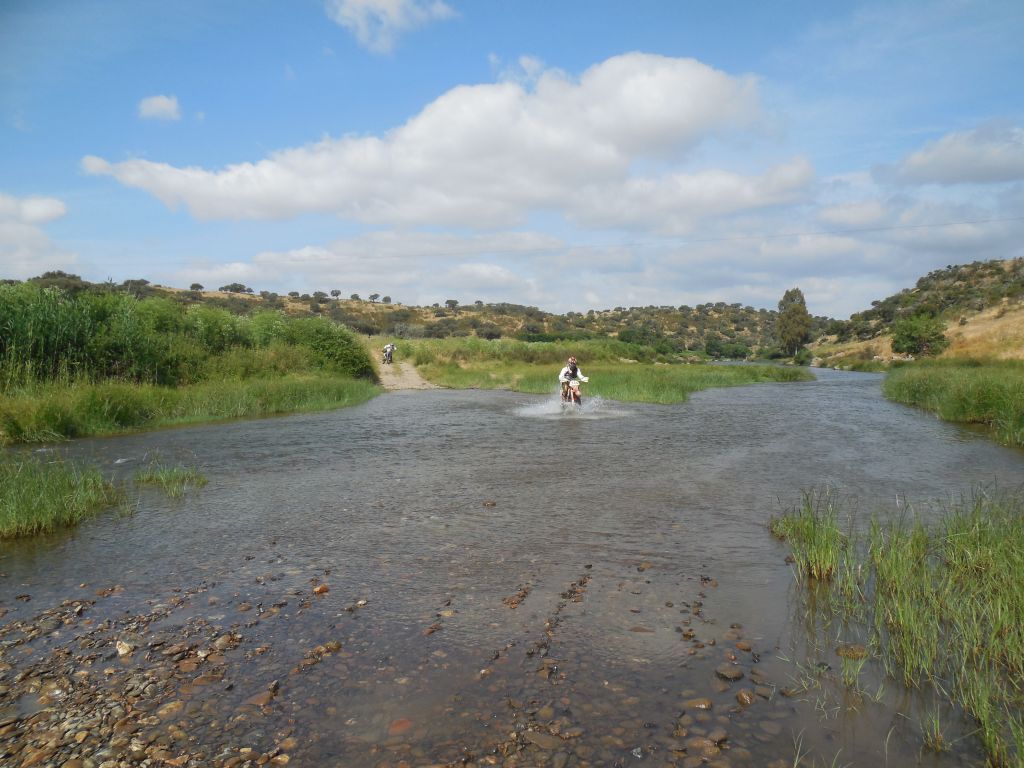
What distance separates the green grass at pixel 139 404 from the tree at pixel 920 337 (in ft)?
180

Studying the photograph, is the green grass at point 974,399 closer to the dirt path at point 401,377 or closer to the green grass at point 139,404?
the green grass at point 139,404

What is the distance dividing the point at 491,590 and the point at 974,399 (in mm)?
22592

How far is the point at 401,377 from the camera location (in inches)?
Answer: 1828

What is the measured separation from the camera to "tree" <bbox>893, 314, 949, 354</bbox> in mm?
59094

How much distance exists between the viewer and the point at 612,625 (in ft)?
21.7

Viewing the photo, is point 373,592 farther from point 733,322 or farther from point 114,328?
point 733,322

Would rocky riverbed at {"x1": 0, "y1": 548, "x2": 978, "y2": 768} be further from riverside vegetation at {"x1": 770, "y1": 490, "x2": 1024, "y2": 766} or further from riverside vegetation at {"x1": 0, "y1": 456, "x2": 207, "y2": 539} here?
riverside vegetation at {"x1": 0, "y1": 456, "x2": 207, "y2": 539}

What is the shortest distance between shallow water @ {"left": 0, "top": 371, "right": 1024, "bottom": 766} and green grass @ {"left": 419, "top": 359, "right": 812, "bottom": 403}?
1631 cm

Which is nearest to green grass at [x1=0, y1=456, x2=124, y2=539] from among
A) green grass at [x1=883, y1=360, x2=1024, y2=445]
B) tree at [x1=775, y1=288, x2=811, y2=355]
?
green grass at [x1=883, y1=360, x2=1024, y2=445]

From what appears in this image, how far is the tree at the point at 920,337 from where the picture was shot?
5909cm

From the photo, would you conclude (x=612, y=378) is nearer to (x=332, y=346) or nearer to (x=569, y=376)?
(x=569, y=376)

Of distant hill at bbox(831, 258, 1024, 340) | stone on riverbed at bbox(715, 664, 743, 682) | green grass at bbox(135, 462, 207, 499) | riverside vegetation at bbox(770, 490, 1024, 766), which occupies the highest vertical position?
distant hill at bbox(831, 258, 1024, 340)

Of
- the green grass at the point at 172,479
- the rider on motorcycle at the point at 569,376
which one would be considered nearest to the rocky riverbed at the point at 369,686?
the green grass at the point at 172,479

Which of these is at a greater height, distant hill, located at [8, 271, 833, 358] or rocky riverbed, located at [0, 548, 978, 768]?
distant hill, located at [8, 271, 833, 358]
